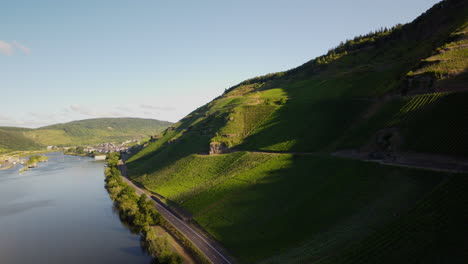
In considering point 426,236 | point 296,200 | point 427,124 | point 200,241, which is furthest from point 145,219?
point 427,124

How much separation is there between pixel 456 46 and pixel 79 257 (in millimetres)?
108914

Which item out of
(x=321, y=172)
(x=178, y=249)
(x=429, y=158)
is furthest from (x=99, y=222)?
(x=429, y=158)

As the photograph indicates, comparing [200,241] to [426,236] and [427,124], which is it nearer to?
[426,236]

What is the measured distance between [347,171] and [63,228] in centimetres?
8259

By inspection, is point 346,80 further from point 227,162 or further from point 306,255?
point 306,255

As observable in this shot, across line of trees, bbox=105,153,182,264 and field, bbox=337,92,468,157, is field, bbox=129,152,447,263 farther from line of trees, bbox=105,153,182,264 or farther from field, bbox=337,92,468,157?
line of trees, bbox=105,153,182,264

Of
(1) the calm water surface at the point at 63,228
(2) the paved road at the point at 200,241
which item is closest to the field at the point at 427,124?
(2) the paved road at the point at 200,241

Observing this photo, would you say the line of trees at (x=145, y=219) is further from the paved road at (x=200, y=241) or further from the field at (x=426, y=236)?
the field at (x=426, y=236)

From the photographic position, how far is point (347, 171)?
188 ft

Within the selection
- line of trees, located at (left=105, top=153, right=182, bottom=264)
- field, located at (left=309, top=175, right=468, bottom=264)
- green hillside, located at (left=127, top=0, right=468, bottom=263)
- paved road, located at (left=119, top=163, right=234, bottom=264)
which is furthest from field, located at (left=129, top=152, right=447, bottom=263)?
line of trees, located at (left=105, top=153, right=182, bottom=264)

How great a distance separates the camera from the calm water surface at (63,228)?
201 ft

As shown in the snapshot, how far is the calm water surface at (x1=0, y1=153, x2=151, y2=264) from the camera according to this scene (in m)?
61.2

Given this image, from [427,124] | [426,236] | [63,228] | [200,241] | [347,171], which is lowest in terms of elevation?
[200,241]

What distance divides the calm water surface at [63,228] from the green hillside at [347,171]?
1843 cm
